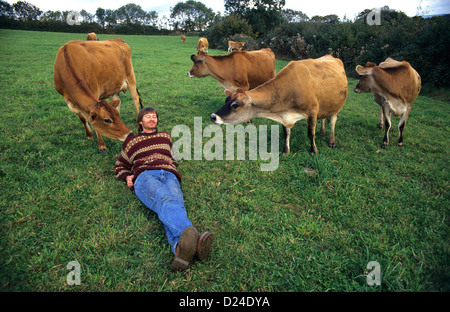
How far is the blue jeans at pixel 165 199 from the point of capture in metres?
2.70

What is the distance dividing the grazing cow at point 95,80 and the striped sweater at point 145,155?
0.47 meters

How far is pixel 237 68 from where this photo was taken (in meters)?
6.91

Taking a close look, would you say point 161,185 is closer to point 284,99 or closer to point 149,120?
point 149,120

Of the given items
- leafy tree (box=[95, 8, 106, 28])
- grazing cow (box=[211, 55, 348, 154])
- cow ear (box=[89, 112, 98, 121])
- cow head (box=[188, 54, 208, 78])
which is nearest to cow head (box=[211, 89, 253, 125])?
grazing cow (box=[211, 55, 348, 154])

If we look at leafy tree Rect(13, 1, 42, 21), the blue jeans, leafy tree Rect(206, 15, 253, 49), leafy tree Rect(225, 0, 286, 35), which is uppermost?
leafy tree Rect(13, 1, 42, 21)

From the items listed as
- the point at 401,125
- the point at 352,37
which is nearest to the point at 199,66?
the point at 401,125

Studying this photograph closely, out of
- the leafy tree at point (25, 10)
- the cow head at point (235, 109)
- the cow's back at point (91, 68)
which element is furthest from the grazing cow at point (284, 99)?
the leafy tree at point (25, 10)

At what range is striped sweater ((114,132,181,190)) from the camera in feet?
11.3

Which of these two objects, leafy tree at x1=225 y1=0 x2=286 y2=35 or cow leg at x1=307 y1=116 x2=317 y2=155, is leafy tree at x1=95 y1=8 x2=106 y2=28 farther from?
cow leg at x1=307 y1=116 x2=317 y2=155

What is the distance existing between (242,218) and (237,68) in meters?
4.89

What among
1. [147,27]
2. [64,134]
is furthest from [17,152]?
[147,27]

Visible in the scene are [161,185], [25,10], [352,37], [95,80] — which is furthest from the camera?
[25,10]
